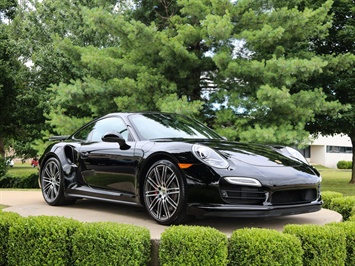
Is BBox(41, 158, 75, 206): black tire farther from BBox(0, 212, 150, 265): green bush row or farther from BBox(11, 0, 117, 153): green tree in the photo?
BBox(11, 0, 117, 153): green tree

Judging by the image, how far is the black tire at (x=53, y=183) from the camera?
6.29m

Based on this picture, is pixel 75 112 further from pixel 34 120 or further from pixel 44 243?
pixel 44 243

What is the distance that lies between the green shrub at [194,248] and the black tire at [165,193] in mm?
500

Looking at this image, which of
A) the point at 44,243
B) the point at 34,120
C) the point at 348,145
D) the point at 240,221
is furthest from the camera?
the point at 348,145

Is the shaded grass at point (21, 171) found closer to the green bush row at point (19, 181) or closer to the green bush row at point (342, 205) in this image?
the green bush row at point (19, 181)

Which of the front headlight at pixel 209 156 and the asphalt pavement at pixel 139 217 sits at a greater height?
the front headlight at pixel 209 156

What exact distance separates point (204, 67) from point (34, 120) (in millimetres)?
11515

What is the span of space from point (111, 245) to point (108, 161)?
154 centimetres

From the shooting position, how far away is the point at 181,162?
14.9 ft

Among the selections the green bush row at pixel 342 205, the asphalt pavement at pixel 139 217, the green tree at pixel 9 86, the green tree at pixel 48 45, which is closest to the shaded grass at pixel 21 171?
the green tree at pixel 48 45

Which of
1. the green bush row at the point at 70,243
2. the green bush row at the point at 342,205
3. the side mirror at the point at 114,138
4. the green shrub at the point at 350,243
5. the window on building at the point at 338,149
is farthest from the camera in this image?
the window on building at the point at 338,149

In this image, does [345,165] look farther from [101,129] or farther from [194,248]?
[194,248]

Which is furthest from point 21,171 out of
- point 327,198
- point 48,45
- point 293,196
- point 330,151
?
point 330,151

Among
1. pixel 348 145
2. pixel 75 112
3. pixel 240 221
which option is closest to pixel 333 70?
pixel 75 112
